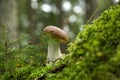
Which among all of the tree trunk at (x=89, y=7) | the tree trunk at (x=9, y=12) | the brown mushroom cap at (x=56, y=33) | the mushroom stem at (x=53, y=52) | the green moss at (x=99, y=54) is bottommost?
the green moss at (x=99, y=54)

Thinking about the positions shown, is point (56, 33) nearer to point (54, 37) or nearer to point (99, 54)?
point (54, 37)

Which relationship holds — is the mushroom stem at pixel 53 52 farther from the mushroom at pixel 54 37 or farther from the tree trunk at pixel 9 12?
the tree trunk at pixel 9 12

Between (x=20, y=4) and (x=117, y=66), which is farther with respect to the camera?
(x=20, y=4)

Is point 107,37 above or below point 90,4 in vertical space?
below

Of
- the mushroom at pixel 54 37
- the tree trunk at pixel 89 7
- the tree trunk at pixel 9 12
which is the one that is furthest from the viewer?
the tree trunk at pixel 89 7

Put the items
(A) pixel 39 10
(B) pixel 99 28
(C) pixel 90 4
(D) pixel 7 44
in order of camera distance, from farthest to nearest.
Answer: (A) pixel 39 10
(C) pixel 90 4
(D) pixel 7 44
(B) pixel 99 28

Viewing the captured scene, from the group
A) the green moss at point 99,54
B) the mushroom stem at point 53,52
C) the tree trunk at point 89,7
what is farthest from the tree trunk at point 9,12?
the green moss at point 99,54

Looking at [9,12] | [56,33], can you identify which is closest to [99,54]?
[56,33]

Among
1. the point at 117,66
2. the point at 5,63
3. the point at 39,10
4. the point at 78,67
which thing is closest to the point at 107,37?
the point at 78,67

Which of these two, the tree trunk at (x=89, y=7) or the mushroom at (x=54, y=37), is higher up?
the tree trunk at (x=89, y=7)

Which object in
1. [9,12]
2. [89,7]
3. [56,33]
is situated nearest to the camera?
[56,33]

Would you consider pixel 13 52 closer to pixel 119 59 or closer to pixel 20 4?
pixel 119 59
